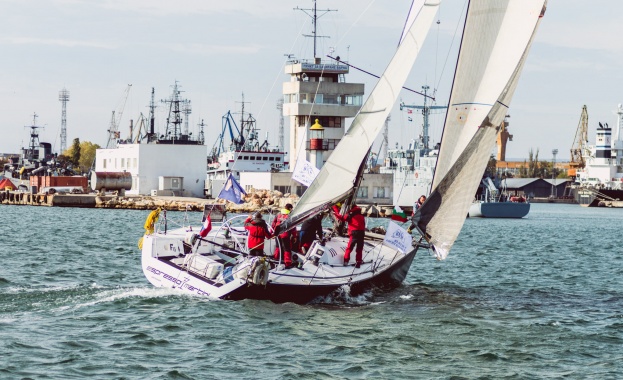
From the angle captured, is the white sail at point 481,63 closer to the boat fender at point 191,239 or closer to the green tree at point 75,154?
the boat fender at point 191,239

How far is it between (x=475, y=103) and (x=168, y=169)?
73599 mm

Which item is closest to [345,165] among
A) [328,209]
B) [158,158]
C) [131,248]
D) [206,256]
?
[328,209]

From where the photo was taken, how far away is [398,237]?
953 inches

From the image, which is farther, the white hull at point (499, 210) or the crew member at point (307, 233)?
the white hull at point (499, 210)

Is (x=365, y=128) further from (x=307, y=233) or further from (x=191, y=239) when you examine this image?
(x=191, y=239)

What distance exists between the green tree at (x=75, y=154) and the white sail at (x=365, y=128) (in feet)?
508

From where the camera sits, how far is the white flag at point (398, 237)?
24.0 m

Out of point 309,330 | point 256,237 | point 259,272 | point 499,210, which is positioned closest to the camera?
point 309,330

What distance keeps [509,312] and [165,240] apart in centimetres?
849

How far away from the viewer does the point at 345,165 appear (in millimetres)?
24156

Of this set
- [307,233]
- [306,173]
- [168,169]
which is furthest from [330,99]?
[307,233]

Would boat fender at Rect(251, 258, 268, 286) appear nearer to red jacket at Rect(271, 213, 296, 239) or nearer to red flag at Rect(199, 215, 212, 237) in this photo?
red jacket at Rect(271, 213, 296, 239)

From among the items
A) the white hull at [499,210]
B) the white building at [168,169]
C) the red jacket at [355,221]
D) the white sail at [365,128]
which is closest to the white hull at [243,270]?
the red jacket at [355,221]

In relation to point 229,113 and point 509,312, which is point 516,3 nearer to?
point 509,312
